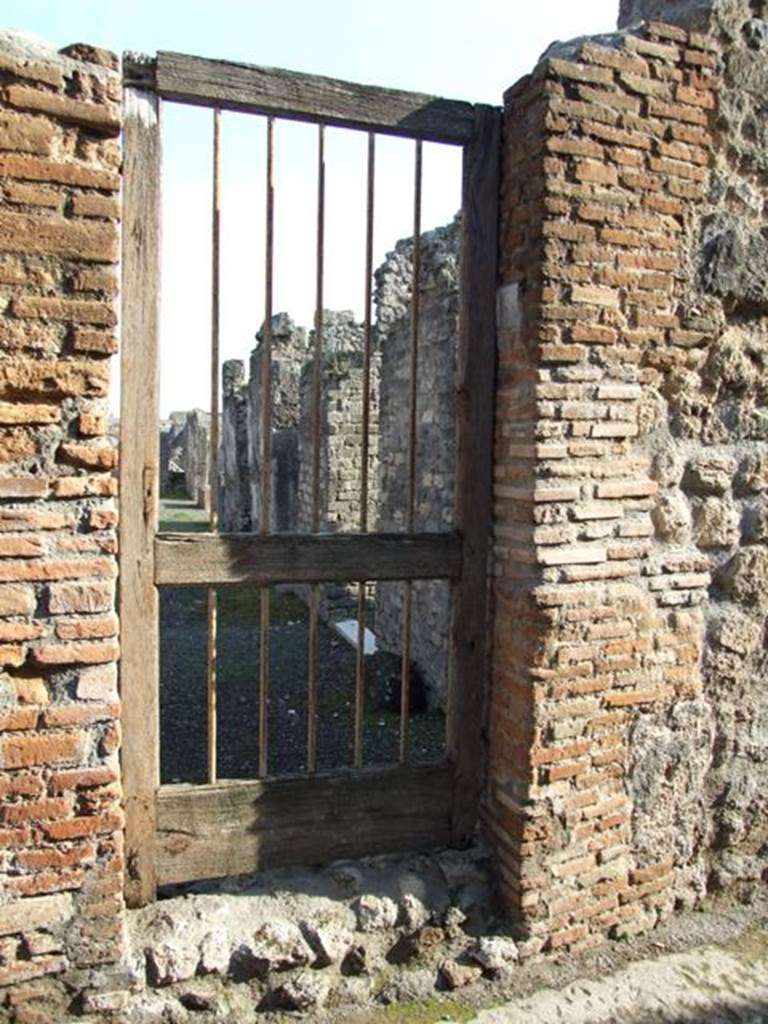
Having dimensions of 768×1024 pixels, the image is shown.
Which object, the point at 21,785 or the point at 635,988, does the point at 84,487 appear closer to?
the point at 21,785

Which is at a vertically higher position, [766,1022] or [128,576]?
[128,576]

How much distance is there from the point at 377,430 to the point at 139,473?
6.39 meters

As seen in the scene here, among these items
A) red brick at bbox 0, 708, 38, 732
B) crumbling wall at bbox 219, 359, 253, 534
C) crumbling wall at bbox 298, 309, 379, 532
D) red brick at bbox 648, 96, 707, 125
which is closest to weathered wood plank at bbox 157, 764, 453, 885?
red brick at bbox 0, 708, 38, 732

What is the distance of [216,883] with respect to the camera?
3.02 m

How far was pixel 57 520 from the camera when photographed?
7.98ft

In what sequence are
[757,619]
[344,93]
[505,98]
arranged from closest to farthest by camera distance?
[344,93] → [505,98] → [757,619]

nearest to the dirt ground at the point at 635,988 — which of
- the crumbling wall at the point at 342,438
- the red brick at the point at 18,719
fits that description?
the red brick at the point at 18,719

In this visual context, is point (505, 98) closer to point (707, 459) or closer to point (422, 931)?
point (707, 459)

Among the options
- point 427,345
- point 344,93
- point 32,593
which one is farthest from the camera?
point 427,345

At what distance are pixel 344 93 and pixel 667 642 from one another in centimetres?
233

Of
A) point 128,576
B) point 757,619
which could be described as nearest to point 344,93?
point 128,576

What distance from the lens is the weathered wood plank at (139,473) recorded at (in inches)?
104

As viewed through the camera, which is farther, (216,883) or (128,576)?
(216,883)

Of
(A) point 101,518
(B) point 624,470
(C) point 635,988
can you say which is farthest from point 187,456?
(C) point 635,988
